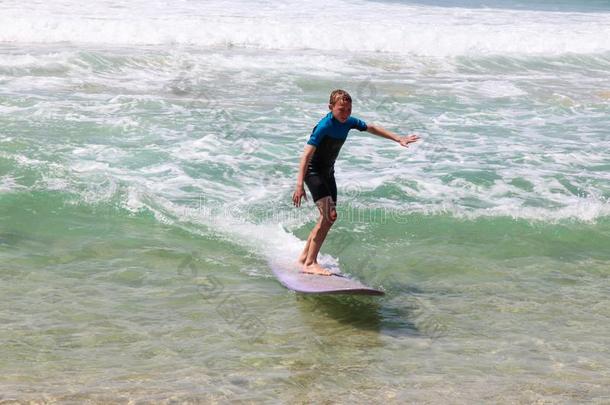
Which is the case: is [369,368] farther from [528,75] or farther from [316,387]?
[528,75]

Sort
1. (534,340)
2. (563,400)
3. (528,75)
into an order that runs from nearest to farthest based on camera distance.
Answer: (563,400)
(534,340)
(528,75)

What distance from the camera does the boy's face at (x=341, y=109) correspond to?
7.04 m

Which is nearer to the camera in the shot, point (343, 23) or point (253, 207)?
point (253, 207)

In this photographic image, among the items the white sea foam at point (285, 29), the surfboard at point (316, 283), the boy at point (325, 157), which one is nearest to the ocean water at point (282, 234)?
the surfboard at point (316, 283)

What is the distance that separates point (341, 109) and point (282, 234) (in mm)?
2283

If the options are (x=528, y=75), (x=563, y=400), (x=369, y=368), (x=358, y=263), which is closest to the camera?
(x=563, y=400)

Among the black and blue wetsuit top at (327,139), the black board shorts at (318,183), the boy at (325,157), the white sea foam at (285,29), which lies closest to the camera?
the boy at (325,157)

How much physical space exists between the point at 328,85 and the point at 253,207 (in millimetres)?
8527

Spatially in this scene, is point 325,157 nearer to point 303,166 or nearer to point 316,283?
point 303,166

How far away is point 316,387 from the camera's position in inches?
214

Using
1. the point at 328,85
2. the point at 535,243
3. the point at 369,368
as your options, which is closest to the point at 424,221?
the point at 535,243

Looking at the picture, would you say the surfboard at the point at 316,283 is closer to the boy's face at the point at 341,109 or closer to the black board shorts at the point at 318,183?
the black board shorts at the point at 318,183

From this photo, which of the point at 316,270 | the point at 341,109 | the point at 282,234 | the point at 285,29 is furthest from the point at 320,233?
the point at 285,29

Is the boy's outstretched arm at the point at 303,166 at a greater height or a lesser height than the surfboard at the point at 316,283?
greater
